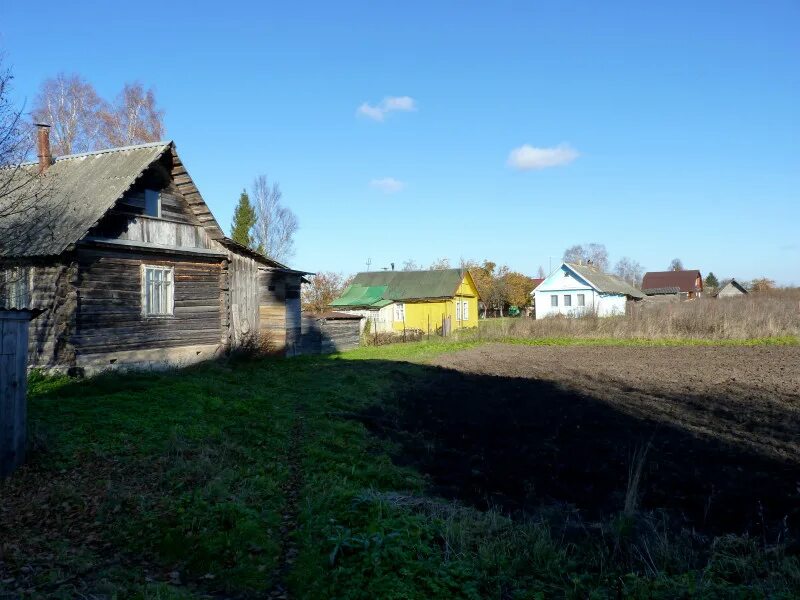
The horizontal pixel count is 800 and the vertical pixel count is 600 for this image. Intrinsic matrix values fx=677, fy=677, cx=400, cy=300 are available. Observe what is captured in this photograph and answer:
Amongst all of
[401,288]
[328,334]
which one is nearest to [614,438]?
[328,334]

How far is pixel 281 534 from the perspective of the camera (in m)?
6.07

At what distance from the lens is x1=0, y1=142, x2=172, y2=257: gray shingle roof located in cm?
1465

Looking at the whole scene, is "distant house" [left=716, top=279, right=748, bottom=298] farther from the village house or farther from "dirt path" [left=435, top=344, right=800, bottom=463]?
the village house

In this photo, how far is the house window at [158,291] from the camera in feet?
55.2

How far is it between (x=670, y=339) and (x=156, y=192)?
23012 mm

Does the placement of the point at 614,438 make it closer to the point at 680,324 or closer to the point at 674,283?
the point at 680,324

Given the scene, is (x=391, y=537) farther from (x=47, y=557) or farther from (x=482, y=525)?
(x=47, y=557)

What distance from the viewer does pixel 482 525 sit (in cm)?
580

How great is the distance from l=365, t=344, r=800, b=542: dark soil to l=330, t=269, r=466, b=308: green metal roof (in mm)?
22886

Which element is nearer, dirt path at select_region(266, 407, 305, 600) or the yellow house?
dirt path at select_region(266, 407, 305, 600)

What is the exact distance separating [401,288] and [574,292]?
54.5ft

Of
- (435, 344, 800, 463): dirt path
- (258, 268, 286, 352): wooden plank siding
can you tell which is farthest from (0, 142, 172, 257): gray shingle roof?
(435, 344, 800, 463): dirt path

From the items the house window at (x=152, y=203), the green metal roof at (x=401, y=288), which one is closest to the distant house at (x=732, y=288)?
the green metal roof at (x=401, y=288)

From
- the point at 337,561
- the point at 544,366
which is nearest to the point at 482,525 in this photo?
the point at 337,561
